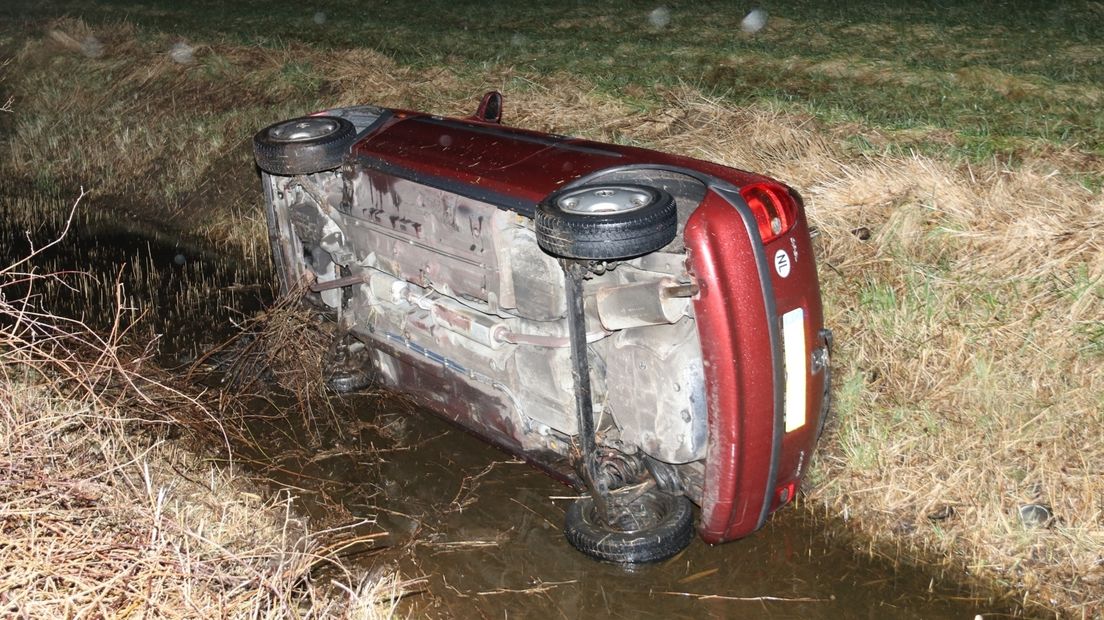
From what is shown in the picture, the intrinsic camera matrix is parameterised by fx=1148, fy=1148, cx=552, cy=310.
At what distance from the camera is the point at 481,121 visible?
569cm

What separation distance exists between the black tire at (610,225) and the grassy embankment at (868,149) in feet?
6.15

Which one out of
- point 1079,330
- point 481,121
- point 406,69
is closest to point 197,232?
point 406,69

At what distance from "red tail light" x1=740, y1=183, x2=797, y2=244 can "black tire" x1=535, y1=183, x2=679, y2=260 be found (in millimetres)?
323

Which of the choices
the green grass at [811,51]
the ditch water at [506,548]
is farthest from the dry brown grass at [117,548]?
the green grass at [811,51]

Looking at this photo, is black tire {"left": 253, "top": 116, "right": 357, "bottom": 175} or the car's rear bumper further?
black tire {"left": 253, "top": 116, "right": 357, "bottom": 175}

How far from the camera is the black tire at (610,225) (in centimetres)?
394

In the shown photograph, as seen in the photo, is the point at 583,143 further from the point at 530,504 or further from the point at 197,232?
the point at 197,232

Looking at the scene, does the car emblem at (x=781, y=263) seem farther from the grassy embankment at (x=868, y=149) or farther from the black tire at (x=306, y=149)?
the black tire at (x=306, y=149)

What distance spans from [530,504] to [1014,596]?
6.79 feet

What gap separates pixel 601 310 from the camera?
4.38 meters

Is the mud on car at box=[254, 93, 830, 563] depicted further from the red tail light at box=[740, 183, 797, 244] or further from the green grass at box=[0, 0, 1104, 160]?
the green grass at box=[0, 0, 1104, 160]

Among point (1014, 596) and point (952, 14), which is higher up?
point (952, 14)

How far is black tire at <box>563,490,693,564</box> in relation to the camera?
177 inches

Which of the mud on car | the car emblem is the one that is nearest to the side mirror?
the mud on car
